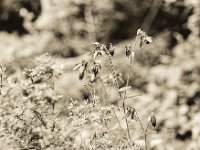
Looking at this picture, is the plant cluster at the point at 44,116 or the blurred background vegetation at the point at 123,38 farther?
the blurred background vegetation at the point at 123,38

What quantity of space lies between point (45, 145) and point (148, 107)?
1.50 meters

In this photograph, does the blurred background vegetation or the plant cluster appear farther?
the blurred background vegetation

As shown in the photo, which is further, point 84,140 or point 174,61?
point 174,61

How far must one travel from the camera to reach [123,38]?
367 centimetres

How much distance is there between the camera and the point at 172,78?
3.42 m

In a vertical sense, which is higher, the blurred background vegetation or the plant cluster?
the blurred background vegetation

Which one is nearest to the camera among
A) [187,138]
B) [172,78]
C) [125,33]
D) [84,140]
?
[84,140]

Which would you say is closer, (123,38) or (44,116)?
(44,116)

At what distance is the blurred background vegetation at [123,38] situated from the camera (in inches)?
133

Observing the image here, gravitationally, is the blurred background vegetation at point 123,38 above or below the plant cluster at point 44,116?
above

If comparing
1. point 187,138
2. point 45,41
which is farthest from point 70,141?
point 45,41

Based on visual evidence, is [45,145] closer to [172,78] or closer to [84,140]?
[84,140]

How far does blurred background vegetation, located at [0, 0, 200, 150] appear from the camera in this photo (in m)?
3.37

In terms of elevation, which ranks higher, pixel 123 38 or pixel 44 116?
pixel 123 38
